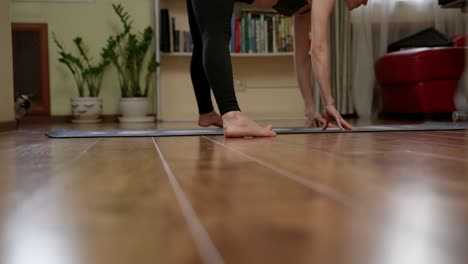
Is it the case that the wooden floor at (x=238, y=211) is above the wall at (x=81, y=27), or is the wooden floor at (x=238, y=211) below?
below

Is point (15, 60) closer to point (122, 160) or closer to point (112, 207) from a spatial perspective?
point (122, 160)

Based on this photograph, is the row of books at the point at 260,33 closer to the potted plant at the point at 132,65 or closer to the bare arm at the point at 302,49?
the potted plant at the point at 132,65

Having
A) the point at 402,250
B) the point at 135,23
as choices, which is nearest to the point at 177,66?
the point at 135,23

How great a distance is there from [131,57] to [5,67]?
61.5 inches

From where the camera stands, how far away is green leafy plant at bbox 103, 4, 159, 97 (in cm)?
405

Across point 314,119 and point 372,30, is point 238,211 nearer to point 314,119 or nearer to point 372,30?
point 314,119

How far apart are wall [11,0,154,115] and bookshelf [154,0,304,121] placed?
0.25 metres

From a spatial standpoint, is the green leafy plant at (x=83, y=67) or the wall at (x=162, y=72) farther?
the wall at (x=162, y=72)

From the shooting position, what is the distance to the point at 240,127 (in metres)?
1.67

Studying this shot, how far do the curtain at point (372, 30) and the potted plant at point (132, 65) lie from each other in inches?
62.1

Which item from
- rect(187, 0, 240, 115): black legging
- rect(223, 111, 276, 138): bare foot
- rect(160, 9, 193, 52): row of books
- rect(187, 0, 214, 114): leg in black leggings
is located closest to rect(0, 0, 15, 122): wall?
rect(187, 0, 214, 114): leg in black leggings

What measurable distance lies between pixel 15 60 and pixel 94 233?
4.10 m

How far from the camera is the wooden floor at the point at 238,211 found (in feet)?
1.25

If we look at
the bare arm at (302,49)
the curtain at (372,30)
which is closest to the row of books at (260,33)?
the curtain at (372,30)
